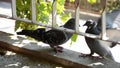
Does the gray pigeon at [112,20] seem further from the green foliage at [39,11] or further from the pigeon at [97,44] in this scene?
the green foliage at [39,11]

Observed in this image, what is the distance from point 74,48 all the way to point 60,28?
262 mm

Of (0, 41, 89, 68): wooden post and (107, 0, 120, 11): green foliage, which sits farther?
(0, 41, 89, 68): wooden post

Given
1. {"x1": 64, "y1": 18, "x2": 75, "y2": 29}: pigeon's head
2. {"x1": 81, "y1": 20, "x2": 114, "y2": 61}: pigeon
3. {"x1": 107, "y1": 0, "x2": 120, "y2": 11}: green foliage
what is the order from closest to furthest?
{"x1": 107, "y1": 0, "x2": 120, "y2": 11}: green foliage < {"x1": 81, "y1": 20, "x2": 114, "y2": 61}: pigeon < {"x1": 64, "y1": 18, "x2": 75, "y2": 29}: pigeon's head

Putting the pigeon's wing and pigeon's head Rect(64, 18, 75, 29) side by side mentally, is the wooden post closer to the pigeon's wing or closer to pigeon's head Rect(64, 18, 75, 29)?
the pigeon's wing

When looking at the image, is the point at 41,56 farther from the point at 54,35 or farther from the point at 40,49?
the point at 54,35

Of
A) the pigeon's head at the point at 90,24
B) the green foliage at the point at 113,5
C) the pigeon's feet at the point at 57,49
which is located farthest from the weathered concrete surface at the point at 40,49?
the green foliage at the point at 113,5

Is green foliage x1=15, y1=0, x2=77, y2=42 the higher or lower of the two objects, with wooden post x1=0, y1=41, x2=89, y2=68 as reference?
higher

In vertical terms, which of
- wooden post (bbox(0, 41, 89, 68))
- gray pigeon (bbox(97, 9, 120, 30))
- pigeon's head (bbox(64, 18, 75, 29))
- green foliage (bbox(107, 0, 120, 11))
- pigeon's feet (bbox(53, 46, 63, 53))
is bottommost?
wooden post (bbox(0, 41, 89, 68))

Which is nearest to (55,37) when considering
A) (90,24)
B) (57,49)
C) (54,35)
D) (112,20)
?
(54,35)

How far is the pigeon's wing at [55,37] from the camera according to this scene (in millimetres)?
1951

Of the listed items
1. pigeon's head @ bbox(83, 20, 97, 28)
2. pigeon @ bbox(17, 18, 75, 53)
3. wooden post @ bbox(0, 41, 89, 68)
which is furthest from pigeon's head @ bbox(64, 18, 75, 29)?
wooden post @ bbox(0, 41, 89, 68)

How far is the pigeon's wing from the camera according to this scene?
195cm

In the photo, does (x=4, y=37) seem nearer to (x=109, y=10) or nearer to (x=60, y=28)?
(x=60, y=28)

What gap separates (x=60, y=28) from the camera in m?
1.95
